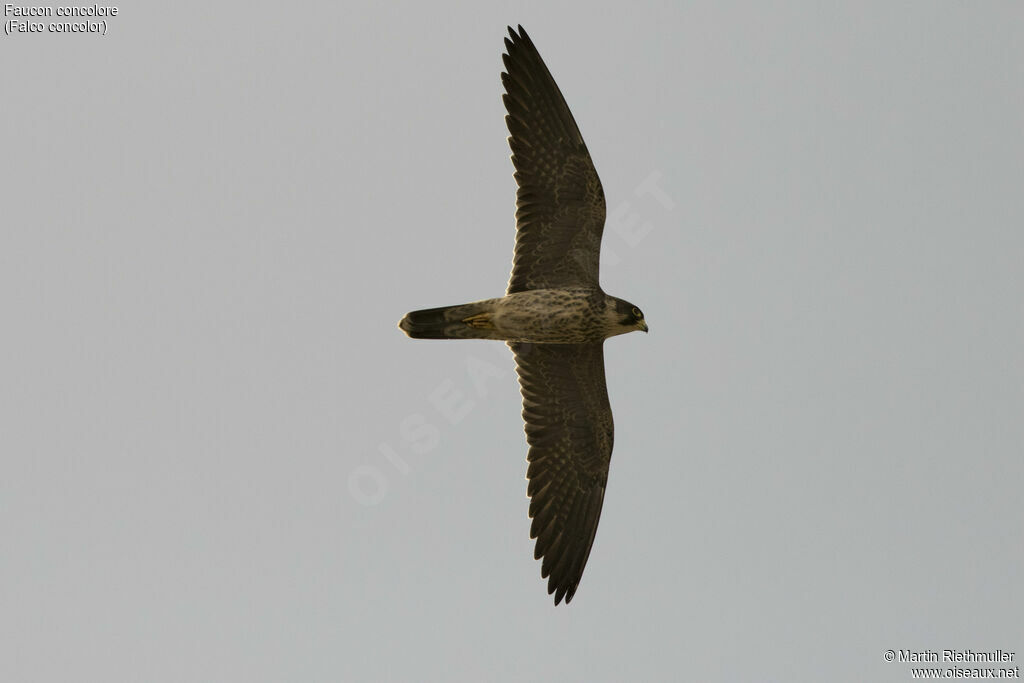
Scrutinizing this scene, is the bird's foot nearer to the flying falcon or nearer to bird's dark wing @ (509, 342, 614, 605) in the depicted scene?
the flying falcon

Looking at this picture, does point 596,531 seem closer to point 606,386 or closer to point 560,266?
point 606,386

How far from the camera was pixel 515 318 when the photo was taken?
16.0 m

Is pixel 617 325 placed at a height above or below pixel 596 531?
above

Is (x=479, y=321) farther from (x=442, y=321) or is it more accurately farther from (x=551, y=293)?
(x=551, y=293)

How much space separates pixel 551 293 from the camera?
16.0 m

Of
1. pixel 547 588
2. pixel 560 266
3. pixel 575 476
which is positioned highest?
pixel 560 266

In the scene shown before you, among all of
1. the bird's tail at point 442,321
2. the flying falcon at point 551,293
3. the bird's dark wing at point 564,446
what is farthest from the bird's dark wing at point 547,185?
the bird's dark wing at point 564,446

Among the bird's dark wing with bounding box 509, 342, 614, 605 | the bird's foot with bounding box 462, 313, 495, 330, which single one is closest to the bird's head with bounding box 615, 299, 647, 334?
the bird's dark wing with bounding box 509, 342, 614, 605

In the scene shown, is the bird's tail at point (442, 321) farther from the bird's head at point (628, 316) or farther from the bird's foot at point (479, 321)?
the bird's head at point (628, 316)

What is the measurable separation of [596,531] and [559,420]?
152 centimetres

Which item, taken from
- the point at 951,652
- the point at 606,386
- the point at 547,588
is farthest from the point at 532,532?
the point at 951,652

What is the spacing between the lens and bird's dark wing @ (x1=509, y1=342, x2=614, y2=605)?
16797mm

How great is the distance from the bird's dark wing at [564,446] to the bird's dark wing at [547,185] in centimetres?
121

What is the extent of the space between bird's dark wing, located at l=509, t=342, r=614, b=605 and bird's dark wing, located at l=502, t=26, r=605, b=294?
121 cm
